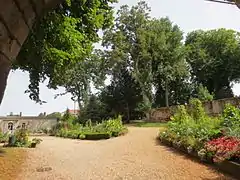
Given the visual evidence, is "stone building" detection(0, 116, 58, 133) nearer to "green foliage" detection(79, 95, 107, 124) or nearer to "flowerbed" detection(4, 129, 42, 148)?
"green foliage" detection(79, 95, 107, 124)

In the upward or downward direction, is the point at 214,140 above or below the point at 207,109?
below

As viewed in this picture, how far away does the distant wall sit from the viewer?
19.1 meters

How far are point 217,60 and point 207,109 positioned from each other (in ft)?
79.1

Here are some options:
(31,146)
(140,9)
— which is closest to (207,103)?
(31,146)

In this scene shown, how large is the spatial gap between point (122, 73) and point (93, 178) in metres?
32.1

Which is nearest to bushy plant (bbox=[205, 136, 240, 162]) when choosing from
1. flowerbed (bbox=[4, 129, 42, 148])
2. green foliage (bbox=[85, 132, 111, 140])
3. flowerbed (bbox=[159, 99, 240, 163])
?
flowerbed (bbox=[159, 99, 240, 163])

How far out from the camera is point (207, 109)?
71.4 feet

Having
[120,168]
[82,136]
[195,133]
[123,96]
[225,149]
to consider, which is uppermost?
[123,96]

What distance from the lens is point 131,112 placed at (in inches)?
1543

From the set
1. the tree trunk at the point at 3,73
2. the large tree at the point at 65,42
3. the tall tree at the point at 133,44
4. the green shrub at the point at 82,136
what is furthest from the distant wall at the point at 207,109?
the tree trunk at the point at 3,73

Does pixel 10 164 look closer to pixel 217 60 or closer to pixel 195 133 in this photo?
pixel 195 133

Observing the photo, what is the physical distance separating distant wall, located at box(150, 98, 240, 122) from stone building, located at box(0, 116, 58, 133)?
44.8ft

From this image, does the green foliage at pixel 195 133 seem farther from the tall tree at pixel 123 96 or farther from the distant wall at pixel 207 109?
the tall tree at pixel 123 96

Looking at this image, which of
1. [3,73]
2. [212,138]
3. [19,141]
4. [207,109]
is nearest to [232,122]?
[212,138]
